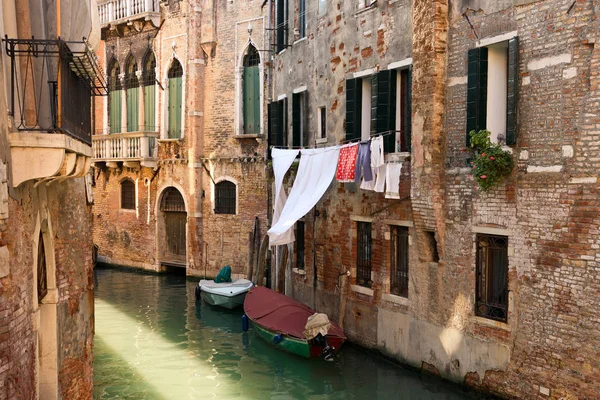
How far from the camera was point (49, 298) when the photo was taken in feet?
23.4

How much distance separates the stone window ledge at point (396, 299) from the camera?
11559 mm

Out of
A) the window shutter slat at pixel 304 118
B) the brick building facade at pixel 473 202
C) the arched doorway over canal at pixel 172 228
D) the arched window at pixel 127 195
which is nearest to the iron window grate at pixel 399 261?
the brick building facade at pixel 473 202

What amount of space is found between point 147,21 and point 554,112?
1684 centimetres

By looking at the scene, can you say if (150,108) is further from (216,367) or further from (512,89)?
(512,89)

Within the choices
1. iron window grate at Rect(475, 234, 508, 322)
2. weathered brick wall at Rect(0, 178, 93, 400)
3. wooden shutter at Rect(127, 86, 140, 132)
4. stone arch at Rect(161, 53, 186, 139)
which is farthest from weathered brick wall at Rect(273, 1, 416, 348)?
wooden shutter at Rect(127, 86, 140, 132)

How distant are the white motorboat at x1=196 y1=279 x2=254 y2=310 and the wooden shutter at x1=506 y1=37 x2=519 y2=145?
9202 mm

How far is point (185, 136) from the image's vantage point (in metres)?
22.0

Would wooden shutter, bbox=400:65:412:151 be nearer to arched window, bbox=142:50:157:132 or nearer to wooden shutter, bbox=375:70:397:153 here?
wooden shutter, bbox=375:70:397:153

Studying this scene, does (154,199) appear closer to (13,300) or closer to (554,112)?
(554,112)

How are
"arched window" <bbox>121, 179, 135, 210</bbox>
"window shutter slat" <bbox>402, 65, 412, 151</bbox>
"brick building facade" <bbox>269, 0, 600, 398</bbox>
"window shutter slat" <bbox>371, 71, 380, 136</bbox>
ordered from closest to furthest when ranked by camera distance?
"brick building facade" <bbox>269, 0, 600, 398</bbox>
"window shutter slat" <bbox>402, 65, 412, 151</bbox>
"window shutter slat" <bbox>371, 71, 380, 136</bbox>
"arched window" <bbox>121, 179, 135, 210</bbox>

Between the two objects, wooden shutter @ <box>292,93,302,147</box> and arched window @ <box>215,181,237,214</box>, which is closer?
wooden shutter @ <box>292,93,302,147</box>

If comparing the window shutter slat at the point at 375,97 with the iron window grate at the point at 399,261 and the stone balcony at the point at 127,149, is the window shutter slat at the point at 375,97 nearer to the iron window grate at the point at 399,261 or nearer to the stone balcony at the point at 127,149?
the iron window grate at the point at 399,261

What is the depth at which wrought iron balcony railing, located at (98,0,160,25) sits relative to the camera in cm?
2280

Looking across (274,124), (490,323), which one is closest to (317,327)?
(490,323)
